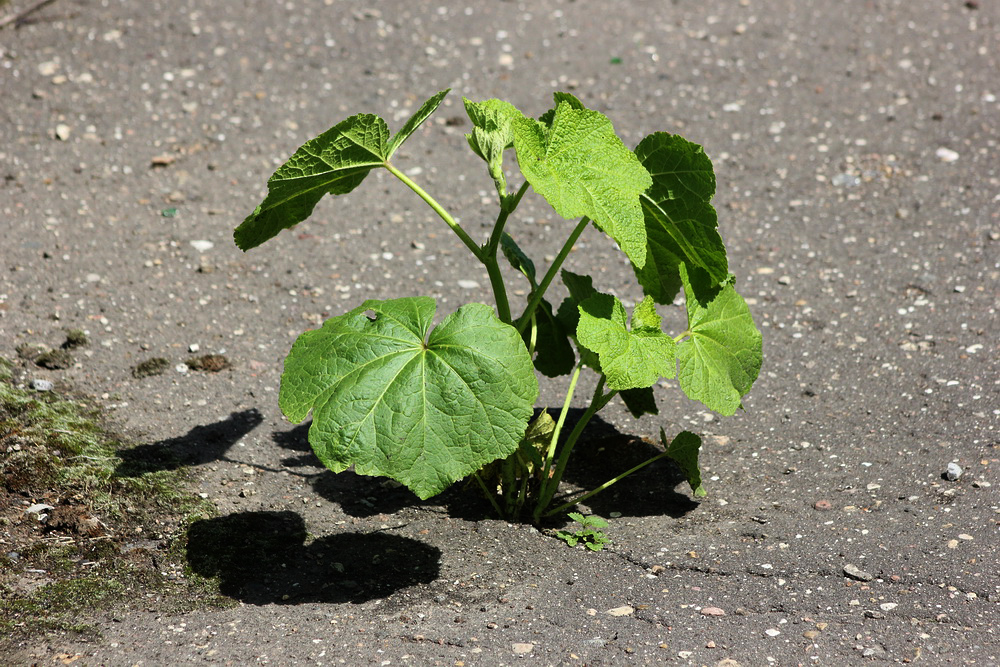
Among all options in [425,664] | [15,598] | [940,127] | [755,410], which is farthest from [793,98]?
[15,598]

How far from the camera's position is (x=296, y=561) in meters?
2.33

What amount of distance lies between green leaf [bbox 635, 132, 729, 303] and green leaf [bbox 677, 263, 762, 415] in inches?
2.5

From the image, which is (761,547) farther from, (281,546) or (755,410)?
(281,546)

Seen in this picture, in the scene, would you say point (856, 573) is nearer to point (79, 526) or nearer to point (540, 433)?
point (540, 433)

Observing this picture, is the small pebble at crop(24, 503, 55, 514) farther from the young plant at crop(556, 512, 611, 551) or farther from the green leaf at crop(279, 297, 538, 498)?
the young plant at crop(556, 512, 611, 551)

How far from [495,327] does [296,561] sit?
0.85 meters

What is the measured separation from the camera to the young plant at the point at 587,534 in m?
2.40

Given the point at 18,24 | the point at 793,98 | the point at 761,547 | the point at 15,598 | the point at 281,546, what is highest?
the point at 793,98

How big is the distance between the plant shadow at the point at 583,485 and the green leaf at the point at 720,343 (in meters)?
0.49

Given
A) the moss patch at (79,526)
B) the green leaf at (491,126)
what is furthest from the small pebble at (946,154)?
the moss patch at (79,526)

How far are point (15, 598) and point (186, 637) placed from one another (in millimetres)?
445

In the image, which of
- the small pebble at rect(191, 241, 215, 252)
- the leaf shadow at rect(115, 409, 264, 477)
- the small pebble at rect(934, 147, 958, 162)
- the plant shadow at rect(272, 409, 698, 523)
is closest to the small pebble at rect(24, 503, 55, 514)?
the leaf shadow at rect(115, 409, 264, 477)

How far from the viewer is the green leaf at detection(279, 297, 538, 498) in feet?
6.42

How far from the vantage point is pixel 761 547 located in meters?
2.38
